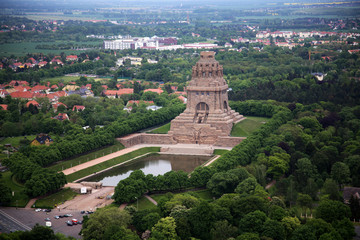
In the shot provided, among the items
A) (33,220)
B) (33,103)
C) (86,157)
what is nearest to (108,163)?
(86,157)

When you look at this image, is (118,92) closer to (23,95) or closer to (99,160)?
(23,95)

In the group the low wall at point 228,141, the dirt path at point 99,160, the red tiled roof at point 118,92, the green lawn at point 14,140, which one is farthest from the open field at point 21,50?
the low wall at point 228,141

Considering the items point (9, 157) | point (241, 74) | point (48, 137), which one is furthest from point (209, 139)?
point (241, 74)

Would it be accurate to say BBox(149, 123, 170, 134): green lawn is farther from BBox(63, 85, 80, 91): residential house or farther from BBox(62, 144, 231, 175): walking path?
BBox(63, 85, 80, 91): residential house

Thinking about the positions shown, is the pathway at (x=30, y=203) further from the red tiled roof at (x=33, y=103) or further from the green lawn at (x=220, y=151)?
the red tiled roof at (x=33, y=103)

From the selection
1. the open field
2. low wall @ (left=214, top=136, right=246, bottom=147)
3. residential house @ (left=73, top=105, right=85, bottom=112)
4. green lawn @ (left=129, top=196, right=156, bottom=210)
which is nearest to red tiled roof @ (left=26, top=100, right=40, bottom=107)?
residential house @ (left=73, top=105, right=85, bottom=112)

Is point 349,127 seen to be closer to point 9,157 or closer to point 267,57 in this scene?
point 9,157
